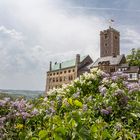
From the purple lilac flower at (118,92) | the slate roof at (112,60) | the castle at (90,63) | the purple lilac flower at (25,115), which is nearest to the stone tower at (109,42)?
the castle at (90,63)

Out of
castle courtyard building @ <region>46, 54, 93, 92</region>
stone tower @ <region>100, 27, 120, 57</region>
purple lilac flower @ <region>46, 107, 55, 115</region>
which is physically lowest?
purple lilac flower @ <region>46, 107, 55, 115</region>

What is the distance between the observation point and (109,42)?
4104 inches

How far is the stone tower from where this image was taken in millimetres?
102250

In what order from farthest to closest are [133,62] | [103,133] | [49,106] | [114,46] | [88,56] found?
[114,46] → [88,56] → [133,62] → [49,106] → [103,133]

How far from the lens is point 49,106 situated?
7973 mm

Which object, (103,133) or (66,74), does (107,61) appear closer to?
(66,74)

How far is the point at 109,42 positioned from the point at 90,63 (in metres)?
11.4

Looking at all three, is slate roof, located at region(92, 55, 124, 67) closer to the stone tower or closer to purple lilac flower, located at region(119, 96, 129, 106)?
the stone tower

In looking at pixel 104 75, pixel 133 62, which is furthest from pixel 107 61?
pixel 104 75

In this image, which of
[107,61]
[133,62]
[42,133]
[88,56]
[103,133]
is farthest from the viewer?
[88,56]

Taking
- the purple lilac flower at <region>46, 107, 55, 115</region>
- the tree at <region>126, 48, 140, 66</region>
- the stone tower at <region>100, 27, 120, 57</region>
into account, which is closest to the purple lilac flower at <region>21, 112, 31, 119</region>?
the purple lilac flower at <region>46, 107, 55, 115</region>

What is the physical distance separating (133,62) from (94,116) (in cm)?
7136

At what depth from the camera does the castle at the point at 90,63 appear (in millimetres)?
85812

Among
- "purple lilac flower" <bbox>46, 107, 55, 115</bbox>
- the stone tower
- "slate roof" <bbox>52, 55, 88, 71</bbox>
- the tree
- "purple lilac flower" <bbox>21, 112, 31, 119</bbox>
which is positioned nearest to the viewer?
"purple lilac flower" <bbox>21, 112, 31, 119</bbox>
